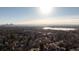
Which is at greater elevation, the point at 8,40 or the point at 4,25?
the point at 4,25
